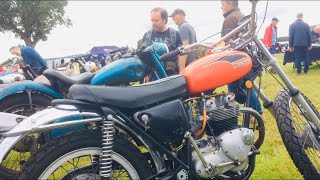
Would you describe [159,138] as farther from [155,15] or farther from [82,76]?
[155,15]

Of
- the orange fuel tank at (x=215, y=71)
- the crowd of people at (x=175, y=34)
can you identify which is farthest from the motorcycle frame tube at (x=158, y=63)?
the orange fuel tank at (x=215, y=71)

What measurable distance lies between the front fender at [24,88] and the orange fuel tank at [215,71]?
1924 mm

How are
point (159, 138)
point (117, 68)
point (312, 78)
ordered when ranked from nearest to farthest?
point (159, 138) < point (117, 68) < point (312, 78)

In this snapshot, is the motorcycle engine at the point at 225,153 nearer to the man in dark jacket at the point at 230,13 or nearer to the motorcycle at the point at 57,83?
the motorcycle at the point at 57,83

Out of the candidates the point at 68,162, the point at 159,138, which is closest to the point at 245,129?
the point at 159,138

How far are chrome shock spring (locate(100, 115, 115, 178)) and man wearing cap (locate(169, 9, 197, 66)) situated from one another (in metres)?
3.53

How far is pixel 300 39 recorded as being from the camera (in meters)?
9.38

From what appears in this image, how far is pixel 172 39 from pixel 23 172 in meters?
3.35

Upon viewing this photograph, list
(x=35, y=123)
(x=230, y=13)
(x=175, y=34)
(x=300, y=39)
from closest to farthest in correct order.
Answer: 1. (x=35, y=123)
2. (x=230, y=13)
3. (x=175, y=34)
4. (x=300, y=39)

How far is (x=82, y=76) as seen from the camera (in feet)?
11.3

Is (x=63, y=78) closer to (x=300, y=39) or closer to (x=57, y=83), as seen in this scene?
(x=57, y=83)

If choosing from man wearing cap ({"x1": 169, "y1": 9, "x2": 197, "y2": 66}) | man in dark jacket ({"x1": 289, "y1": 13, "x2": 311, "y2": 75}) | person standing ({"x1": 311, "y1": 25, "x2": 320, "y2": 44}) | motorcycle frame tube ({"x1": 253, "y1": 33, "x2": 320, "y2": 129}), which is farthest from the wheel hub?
person standing ({"x1": 311, "y1": 25, "x2": 320, "y2": 44})

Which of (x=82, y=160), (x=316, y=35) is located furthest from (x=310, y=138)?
(x=316, y=35)

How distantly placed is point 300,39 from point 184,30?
5441 mm
